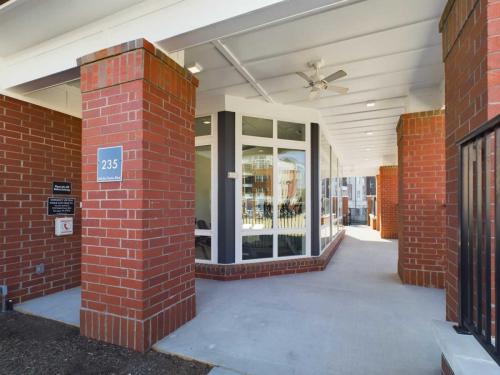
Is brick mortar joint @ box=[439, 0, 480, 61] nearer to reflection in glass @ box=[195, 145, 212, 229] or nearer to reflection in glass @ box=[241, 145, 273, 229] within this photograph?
reflection in glass @ box=[241, 145, 273, 229]

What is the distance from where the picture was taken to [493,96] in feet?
5.06

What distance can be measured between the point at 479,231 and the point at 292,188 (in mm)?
4411

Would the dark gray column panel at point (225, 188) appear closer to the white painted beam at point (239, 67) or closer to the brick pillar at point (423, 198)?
the white painted beam at point (239, 67)

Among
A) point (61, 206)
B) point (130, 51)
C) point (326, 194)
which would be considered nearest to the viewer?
point (130, 51)

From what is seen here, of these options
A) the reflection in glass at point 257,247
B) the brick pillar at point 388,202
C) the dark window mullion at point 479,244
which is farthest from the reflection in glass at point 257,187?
the brick pillar at point 388,202

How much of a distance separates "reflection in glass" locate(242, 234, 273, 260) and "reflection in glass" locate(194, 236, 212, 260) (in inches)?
24.5

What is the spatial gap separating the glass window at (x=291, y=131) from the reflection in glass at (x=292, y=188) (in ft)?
0.85

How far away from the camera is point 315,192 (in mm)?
5871

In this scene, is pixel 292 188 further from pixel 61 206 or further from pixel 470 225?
pixel 470 225

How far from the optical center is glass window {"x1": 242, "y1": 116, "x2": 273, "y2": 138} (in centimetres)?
540

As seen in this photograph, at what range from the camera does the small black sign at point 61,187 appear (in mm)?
4251

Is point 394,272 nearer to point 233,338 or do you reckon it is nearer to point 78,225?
point 233,338

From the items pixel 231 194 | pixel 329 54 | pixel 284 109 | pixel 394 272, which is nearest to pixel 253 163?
pixel 231 194

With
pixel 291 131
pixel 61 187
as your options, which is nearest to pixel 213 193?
pixel 291 131
